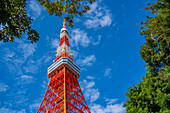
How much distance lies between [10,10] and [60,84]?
21483 millimetres

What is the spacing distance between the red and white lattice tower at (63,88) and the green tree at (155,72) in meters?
13.7

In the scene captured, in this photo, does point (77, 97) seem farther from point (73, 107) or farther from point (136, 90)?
point (136, 90)

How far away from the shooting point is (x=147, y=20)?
7.82 metres

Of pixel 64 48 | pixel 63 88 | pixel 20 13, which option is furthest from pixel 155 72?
pixel 64 48

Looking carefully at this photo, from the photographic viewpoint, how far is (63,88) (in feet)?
79.6

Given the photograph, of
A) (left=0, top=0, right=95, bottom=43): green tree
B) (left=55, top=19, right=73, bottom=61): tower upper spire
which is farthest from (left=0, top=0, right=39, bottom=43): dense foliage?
(left=55, top=19, right=73, bottom=61): tower upper spire

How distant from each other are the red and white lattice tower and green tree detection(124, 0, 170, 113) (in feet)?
44.8

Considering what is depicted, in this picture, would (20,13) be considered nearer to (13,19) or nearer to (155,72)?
(13,19)

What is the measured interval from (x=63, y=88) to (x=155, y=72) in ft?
60.5

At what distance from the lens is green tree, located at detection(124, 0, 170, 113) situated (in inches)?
253

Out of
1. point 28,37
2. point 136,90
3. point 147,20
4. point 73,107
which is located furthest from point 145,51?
point 73,107

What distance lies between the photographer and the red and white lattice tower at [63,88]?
21.8 meters

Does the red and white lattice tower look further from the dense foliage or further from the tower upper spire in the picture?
the dense foliage

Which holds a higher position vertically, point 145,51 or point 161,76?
point 145,51
